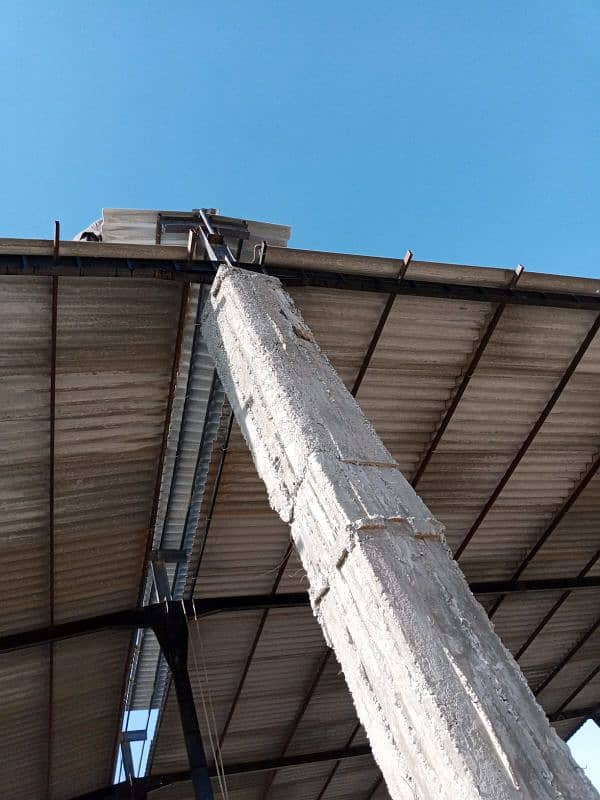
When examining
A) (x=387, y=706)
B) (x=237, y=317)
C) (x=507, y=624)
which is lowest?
(x=387, y=706)

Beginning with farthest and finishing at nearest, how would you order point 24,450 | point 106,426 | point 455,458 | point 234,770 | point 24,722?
point 234,770 → point 24,722 → point 455,458 → point 106,426 → point 24,450

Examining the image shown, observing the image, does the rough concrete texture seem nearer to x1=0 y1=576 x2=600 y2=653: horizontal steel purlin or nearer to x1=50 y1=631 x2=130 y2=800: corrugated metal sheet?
Answer: x1=0 y1=576 x2=600 y2=653: horizontal steel purlin

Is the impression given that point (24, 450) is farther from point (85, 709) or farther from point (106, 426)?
point (85, 709)

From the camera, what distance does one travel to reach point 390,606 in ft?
13.4

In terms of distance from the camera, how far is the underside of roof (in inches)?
376

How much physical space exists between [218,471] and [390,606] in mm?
8044

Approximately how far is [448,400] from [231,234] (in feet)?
15.3

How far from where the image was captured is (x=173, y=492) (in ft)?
39.6

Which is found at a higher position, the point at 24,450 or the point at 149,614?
the point at 24,450

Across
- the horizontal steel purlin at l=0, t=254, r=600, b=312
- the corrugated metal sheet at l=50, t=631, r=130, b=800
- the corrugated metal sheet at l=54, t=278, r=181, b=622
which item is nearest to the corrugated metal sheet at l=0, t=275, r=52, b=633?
the corrugated metal sheet at l=54, t=278, r=181, b=622

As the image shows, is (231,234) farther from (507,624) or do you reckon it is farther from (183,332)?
(507,624)

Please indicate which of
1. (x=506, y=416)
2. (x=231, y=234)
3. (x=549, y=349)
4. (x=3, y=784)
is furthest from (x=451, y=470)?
(x=3, y=784)

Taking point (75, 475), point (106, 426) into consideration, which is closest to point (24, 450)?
point (75, 475)

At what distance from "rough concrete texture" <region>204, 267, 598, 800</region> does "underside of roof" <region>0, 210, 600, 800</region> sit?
3.50 m
